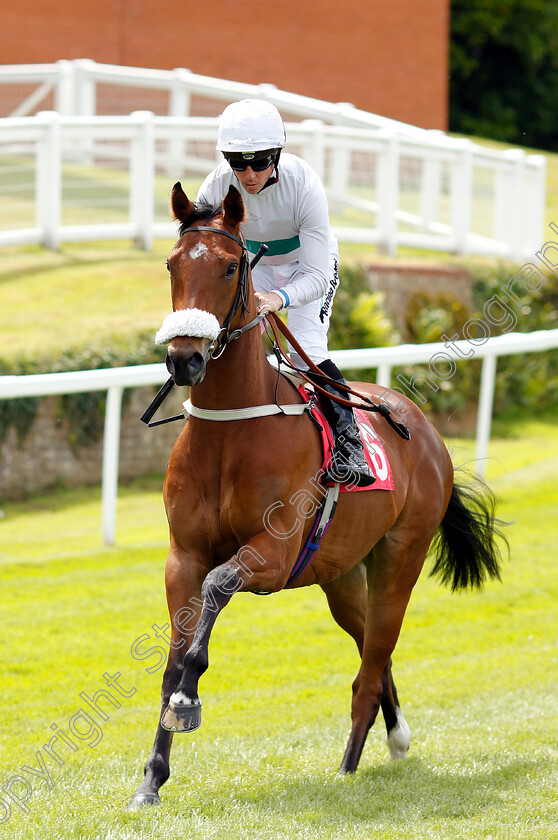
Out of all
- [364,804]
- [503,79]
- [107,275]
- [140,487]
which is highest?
[503,79]

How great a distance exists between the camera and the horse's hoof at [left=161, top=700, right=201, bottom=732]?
3.55 metres

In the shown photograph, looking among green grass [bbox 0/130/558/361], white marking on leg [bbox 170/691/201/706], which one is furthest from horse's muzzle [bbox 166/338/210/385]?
green grass [bbox 0/130/558/361]

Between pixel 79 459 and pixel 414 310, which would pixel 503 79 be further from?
pixel 79 459

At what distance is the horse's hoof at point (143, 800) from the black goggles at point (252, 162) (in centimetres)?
223

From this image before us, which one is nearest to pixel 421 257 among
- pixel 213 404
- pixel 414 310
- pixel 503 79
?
pixel 414 310

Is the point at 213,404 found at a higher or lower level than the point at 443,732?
higher

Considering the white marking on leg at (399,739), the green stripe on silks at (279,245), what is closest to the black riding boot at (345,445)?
the green stripe on silks at (279,245)

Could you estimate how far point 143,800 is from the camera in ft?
12.5

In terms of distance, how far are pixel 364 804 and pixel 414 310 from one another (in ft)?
27.6

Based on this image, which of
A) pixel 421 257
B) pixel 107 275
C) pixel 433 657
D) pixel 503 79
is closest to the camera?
pixel 433 657

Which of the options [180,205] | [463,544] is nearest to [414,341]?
[463,544]

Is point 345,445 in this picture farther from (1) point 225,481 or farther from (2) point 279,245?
(2) point 279,245

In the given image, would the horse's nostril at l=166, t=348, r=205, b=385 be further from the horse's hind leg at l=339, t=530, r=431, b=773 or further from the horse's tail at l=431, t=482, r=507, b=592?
the horse's tail at l=431, t=482, r=507, b=592

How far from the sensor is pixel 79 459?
29.0 feet
